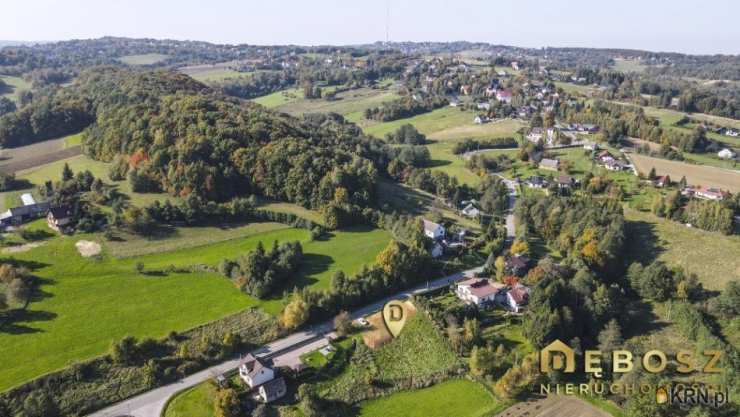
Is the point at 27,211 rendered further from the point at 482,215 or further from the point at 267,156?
the point at 482,215

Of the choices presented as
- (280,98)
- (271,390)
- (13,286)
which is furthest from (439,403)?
(280,98)

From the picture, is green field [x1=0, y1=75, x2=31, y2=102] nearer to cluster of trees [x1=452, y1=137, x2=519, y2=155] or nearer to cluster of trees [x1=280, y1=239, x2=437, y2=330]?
cluster of trees [x1=452, y1=137, x2=519, y2=155]

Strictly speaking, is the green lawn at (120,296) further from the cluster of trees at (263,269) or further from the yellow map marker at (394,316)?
the yellow map marker at (394,316)

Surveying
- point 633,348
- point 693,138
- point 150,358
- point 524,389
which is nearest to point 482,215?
point 633,348

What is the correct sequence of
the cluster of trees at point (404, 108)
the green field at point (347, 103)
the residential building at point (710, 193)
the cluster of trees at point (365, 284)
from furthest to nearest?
the green field at point (347, 103)
the cluster of trees at point (404, 108)
the residential building at point (710, 193)
the cluster of trees at point (365, 284)

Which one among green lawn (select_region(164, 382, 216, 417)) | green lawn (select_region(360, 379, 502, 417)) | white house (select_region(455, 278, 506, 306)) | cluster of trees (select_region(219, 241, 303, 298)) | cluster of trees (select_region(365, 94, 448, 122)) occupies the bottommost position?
green lawn (select_region(360, 379, 502, 417))

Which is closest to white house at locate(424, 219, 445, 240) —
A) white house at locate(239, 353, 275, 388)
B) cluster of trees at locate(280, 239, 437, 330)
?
cluster of trees at locate(280, 239, 437, 330)

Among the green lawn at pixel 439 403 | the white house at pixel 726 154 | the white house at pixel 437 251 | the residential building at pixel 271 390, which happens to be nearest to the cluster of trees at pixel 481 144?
the white house at pixel 726 154

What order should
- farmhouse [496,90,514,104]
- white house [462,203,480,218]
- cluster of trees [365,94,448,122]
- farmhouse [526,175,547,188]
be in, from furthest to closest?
farmhouse [496,90,514,104] → cluster of trees [365,94,448,122] → farmhouse [526,175,547,188] → white house [462,203,480,218]
